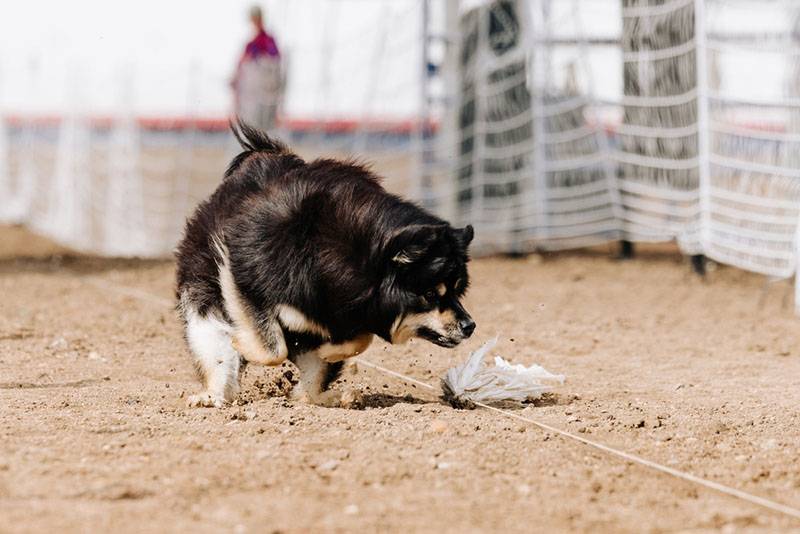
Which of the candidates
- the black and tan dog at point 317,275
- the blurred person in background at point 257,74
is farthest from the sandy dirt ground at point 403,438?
the blurred person in background at point 257,74

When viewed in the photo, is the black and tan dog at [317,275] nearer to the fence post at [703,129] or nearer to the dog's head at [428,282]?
the dog's head at [428,282]

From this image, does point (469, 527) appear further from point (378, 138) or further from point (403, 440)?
point (378, 138)

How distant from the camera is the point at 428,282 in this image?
14.1ft

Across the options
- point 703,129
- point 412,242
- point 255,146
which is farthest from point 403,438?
point 703,129

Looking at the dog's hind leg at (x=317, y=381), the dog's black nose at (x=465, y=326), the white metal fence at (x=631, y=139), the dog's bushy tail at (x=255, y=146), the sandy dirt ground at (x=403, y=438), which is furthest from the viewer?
the white metal fence at (x=631, y=139)

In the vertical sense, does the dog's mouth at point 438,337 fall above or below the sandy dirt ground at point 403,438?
above

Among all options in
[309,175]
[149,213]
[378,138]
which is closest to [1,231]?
[149,213]

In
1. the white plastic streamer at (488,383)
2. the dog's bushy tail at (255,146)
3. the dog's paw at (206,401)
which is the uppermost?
the dog's bushy tail at (255,146)

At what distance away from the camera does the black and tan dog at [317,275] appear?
14.1 ft

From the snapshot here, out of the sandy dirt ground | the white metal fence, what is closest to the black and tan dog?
the sandy dirt ground

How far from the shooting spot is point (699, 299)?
28.6 feet

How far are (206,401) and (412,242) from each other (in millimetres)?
1084

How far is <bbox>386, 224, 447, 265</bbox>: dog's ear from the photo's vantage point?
166 inches

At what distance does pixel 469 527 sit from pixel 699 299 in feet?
20.3
